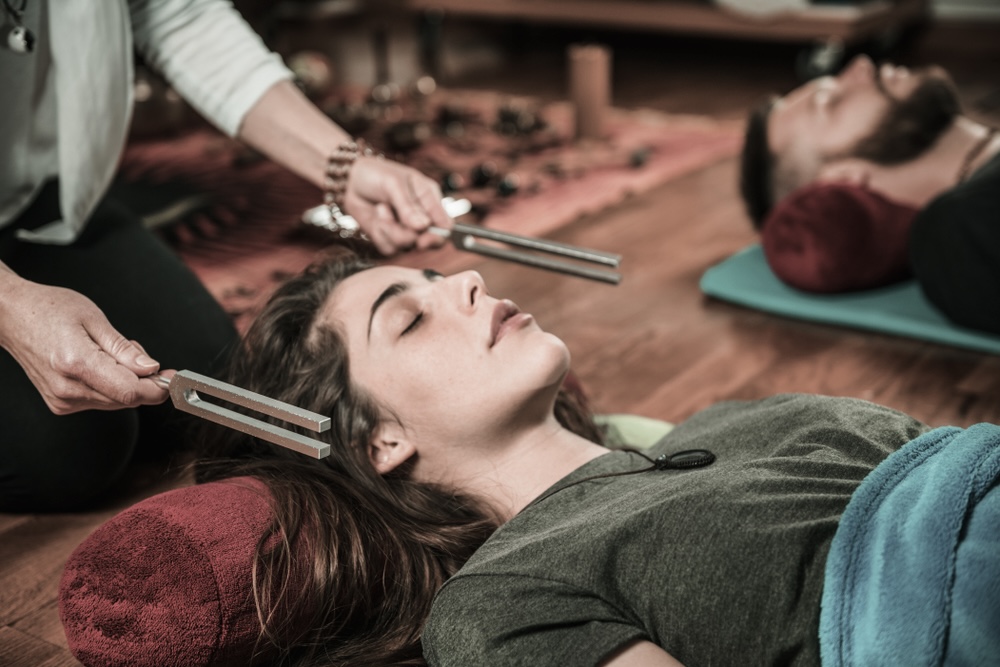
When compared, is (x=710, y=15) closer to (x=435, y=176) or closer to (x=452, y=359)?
(x=435, y=176)

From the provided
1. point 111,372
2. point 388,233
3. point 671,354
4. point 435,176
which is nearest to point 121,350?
point 111,372

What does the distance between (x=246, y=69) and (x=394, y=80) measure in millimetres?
3334

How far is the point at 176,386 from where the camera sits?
122 cm

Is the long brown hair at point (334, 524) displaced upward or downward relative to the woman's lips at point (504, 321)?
downward

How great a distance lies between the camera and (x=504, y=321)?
1409 millimetres

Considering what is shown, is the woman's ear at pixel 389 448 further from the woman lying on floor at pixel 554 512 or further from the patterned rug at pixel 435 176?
the patterned rug at pixel 435 176

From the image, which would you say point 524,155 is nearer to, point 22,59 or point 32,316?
point 22,59

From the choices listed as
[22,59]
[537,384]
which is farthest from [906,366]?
[22,59]

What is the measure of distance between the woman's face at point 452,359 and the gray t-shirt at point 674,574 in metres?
0.17

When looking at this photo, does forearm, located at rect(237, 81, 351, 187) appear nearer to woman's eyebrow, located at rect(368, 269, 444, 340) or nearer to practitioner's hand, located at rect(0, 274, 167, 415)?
woman's eyebrow, located at rect(368, 269, 444, 340)

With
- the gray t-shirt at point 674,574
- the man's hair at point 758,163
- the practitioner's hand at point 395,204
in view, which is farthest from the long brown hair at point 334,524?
the man's hair at point 758,163

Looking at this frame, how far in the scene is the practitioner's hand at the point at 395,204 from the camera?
1.73 meters

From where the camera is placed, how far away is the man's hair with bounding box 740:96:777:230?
108 inches

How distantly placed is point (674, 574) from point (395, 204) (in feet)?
2.78
